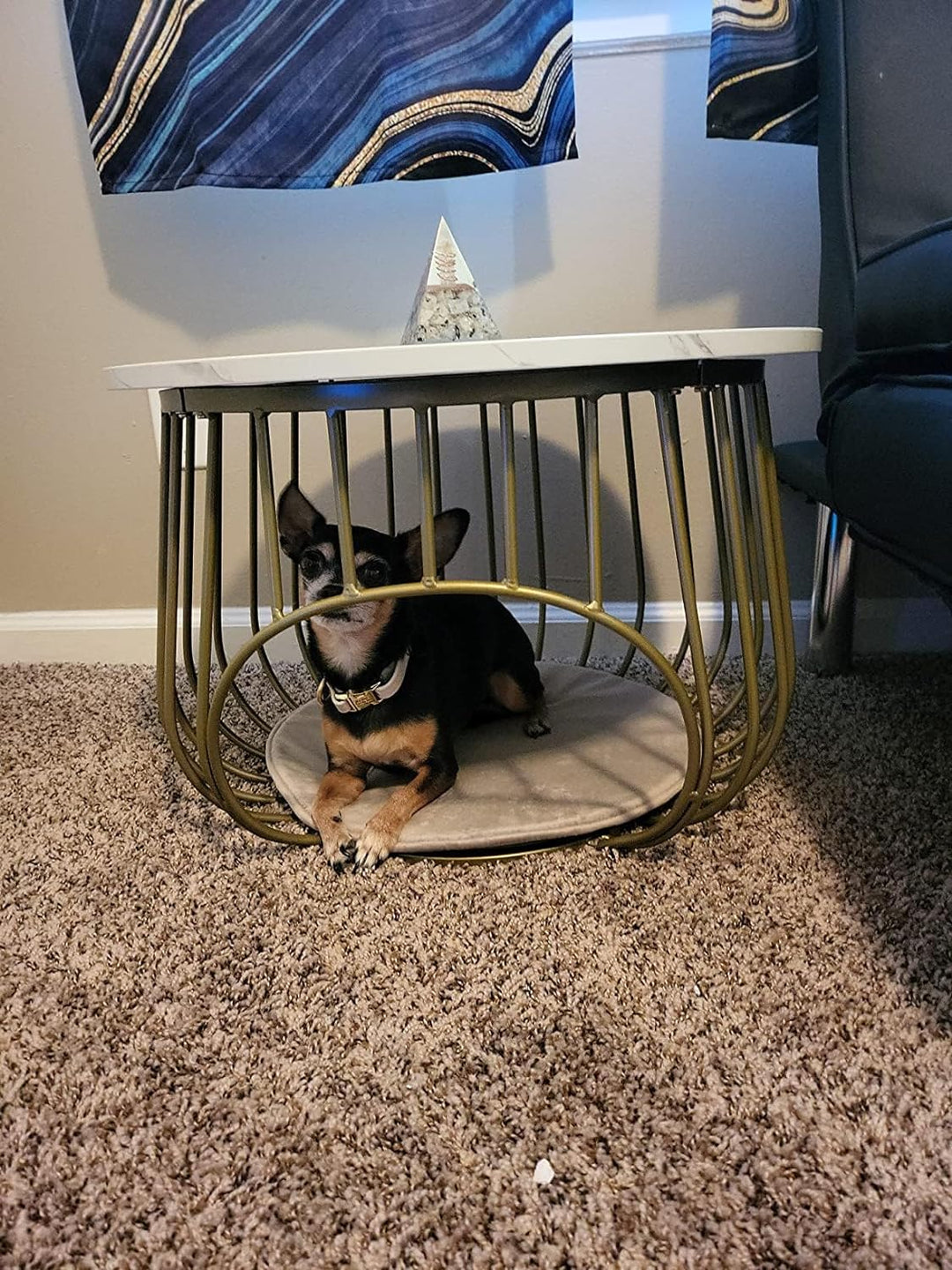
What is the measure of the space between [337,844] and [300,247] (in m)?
A: 1.02

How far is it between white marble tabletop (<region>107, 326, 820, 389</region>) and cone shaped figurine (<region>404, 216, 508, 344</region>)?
1.49 feet

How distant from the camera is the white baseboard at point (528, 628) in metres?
1.47

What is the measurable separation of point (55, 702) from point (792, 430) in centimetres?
136

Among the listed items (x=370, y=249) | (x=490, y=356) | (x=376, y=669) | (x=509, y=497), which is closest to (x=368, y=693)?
(x=376, y=669)

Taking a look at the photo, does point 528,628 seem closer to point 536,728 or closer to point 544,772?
point 536,728

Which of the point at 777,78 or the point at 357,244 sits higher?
the point at 777,78

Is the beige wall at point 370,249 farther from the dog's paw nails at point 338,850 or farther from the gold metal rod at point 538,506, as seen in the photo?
the dog's paw nails at point 338,850

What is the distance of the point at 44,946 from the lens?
793 mm

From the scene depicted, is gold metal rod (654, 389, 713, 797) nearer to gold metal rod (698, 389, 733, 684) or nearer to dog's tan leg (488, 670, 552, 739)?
gold metal rod (698, 389, 733, 684)

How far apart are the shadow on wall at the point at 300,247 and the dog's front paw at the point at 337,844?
883 mm

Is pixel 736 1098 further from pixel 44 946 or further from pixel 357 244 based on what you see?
pixel 357 244

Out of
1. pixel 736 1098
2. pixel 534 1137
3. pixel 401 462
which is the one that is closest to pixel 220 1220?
pixel 534 1137

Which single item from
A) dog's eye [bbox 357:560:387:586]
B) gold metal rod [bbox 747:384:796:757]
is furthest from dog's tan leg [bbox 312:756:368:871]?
gold metal rod [bbox 747:384:796:757]

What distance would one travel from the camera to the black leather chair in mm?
727
